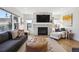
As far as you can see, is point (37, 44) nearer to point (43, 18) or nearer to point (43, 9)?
point (43, 18)

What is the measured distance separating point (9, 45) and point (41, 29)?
1.03 meters

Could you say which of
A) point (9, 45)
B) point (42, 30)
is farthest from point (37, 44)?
point (9, 45)

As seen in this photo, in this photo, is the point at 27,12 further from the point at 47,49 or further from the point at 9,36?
the point at 47,49

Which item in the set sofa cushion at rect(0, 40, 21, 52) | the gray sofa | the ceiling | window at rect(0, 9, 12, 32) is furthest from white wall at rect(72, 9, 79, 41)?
window at rect(0, 9, 12, 32)

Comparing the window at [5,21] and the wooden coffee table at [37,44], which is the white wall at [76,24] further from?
the window at [5,21]

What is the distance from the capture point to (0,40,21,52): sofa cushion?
2748 mm

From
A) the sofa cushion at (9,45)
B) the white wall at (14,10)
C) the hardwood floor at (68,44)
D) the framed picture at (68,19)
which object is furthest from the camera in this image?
the framed picture at (68,19)

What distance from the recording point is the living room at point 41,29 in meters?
2.90

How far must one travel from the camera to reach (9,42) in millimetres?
3029

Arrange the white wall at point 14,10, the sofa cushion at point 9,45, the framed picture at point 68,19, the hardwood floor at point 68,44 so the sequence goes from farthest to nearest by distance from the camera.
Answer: the framed picture at point 68,19
the hardwood floor at point 68,44
the white wall at point 14,10
the sofa cushion at point 9,45

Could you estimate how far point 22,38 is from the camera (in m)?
3.12

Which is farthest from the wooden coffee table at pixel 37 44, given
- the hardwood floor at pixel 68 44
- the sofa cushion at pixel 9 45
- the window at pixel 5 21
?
the window at pixel 5 21
